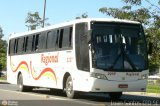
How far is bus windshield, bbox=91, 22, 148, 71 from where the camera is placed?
774 inches

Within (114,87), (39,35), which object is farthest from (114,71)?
(39,35)

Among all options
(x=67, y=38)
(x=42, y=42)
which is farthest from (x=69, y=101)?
(x=42, y=42)

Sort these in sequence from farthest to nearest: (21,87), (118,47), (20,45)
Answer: (20,45) < (21,87) < (118,47)

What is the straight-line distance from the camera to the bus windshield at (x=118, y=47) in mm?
19656

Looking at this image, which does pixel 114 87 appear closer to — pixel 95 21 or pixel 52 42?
pixel 95 21

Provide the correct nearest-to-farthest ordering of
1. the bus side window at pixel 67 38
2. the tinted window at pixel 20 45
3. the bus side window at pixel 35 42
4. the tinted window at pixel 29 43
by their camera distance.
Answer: the bus side window at pixel 67 38 < the bus side window at pixel 35 42 < the tinted window at pixel 29 43 < the tinted window at pixel 20 45

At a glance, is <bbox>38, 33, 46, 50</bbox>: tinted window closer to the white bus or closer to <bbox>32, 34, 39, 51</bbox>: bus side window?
<bbox>32, 34, 39, 51</bbox>: bus side window

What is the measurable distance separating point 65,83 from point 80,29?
2.78 meters

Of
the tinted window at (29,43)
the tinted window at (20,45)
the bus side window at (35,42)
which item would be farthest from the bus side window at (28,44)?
the tinted window at (20,45)

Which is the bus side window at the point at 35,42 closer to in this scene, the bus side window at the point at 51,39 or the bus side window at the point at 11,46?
the bus side window at the point at 51,39

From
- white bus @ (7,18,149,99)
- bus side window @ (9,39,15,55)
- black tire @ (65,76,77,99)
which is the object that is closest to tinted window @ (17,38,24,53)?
bus side window @ (9,39,15,55)

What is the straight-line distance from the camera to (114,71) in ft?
64.4

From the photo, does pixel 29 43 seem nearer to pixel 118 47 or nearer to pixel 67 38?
pixel 67 38

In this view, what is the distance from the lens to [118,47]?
785 inches
